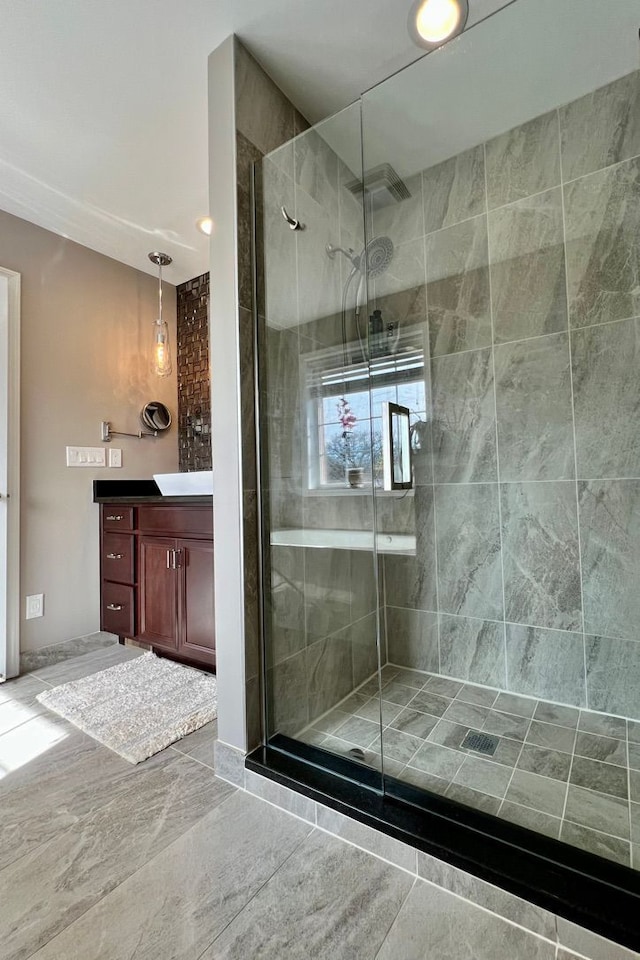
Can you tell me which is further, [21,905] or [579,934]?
[21,905]

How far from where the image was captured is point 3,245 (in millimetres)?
2225

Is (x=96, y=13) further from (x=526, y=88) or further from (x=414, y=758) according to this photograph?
(x=414, y=758)

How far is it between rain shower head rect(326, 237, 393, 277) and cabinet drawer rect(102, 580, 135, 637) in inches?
79.0

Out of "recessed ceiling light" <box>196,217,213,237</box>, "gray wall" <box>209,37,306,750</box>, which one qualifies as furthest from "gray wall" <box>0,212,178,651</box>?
"gray wall" <box>209,37,306,750</box>

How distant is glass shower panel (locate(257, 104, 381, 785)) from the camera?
4.82 ft

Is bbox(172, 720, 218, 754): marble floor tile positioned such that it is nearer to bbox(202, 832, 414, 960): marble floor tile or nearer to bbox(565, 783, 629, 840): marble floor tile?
bbox(202, 832, 414, 960): marble floor tile

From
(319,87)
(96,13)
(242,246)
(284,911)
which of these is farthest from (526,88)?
(284,911)

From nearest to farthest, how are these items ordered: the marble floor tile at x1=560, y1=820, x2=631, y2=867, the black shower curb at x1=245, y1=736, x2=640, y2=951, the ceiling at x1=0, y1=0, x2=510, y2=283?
the black shower curb at x1=245, y1=736, x2=640, y2=951
the marble floor tile at x1=560, y1=820, x2=631, y2=867
the ceiling at x1=0, y1=0, x2=510, y2=283

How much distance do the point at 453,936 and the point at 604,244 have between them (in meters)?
2.15

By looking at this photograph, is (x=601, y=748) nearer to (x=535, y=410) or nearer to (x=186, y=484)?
(x=535, y=410)

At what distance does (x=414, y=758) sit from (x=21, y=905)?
1059 millimetres

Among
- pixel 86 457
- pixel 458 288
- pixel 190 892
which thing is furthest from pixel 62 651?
pixel 458 288

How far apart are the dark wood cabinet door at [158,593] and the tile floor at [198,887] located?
82 centimetres

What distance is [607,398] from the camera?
166 centimetres
